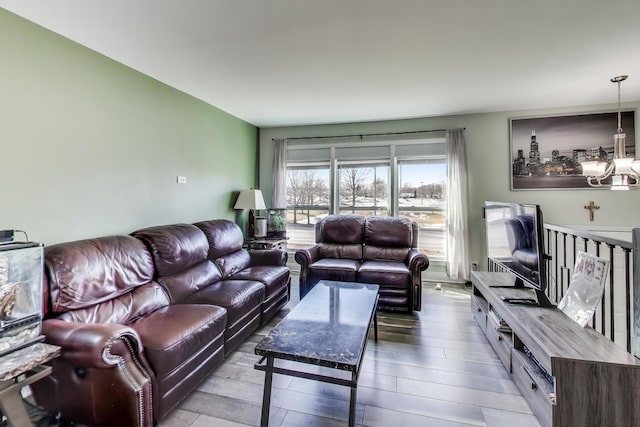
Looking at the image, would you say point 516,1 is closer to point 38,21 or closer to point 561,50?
point 561,50

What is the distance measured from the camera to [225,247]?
3.32 metres

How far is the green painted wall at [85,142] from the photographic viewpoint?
6.37ft

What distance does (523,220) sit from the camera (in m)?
2.24

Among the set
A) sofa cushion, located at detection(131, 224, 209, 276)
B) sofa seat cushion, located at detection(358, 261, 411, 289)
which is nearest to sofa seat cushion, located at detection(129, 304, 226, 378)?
sofa cushion, located at detection(131, 224, 209, 276)

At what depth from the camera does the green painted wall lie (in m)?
1.94

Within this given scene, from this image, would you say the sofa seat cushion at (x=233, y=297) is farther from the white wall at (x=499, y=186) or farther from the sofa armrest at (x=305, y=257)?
the white wall at (x=499, y=186)

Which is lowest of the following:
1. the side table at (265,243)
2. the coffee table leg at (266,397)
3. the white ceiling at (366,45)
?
the coffee table leg at (266,397)

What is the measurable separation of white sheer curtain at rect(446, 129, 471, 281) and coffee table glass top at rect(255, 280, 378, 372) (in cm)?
231

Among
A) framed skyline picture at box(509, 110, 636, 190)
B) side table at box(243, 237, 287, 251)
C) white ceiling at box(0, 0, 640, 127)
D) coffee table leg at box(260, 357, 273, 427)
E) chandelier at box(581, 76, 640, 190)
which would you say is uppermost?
white ceiling at box(0, 0, 640, 127)

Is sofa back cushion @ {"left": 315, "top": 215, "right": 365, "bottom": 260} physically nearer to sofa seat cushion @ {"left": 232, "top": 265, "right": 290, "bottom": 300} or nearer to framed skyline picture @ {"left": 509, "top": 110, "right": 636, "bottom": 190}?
sofa seat cushion @ {"left": 232, "top": 265, "right": 290, "bottom": 300}

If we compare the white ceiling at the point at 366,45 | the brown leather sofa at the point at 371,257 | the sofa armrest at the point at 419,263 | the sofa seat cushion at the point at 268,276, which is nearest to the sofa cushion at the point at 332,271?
the brown leather sofa at the point at 371,257

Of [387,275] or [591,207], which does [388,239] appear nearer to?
[387,275]

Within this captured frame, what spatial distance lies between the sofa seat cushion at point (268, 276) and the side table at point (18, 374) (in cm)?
170

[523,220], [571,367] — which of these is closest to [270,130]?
[523,220]
